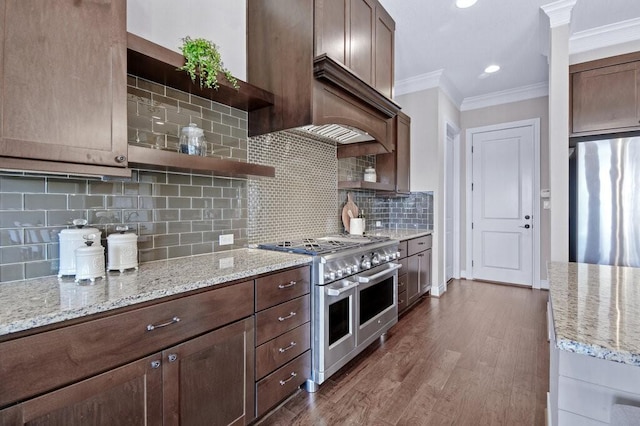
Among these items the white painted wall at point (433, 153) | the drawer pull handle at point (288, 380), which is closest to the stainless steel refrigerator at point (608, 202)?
the white painted wall at point (433, 153)

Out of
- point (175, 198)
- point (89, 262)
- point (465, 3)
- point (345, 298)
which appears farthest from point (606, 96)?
point (89, 262)

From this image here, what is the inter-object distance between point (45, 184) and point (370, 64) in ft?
7.89

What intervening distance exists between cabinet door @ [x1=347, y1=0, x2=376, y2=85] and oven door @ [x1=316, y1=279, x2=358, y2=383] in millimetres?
1713

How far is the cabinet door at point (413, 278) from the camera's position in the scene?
3.36 m

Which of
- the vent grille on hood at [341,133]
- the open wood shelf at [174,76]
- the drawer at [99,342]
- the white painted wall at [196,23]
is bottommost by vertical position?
the drawer at [99,342]

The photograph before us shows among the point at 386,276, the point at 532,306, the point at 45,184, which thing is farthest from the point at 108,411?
the point at 532,306

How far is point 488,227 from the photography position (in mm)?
4785

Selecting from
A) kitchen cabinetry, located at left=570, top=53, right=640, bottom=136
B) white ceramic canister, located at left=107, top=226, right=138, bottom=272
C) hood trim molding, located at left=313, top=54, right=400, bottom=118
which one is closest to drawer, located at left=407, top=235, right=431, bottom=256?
hood trim molding, located at left=313, top=54, right=400, bottom=118

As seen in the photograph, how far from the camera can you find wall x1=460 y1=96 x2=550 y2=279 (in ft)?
14.1

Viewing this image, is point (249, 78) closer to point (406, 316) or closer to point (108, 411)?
point (108, 411)

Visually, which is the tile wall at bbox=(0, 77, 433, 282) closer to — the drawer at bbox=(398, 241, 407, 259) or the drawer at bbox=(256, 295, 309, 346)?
the drawer at bbox=(256, 295, 309, 346)

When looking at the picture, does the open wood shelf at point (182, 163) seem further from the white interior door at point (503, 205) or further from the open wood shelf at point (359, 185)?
the white interior door at point (503, 205)

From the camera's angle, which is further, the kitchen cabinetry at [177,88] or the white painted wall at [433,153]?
the white painted wall at [433,153]

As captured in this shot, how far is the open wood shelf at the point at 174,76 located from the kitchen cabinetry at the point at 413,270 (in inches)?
79.0
